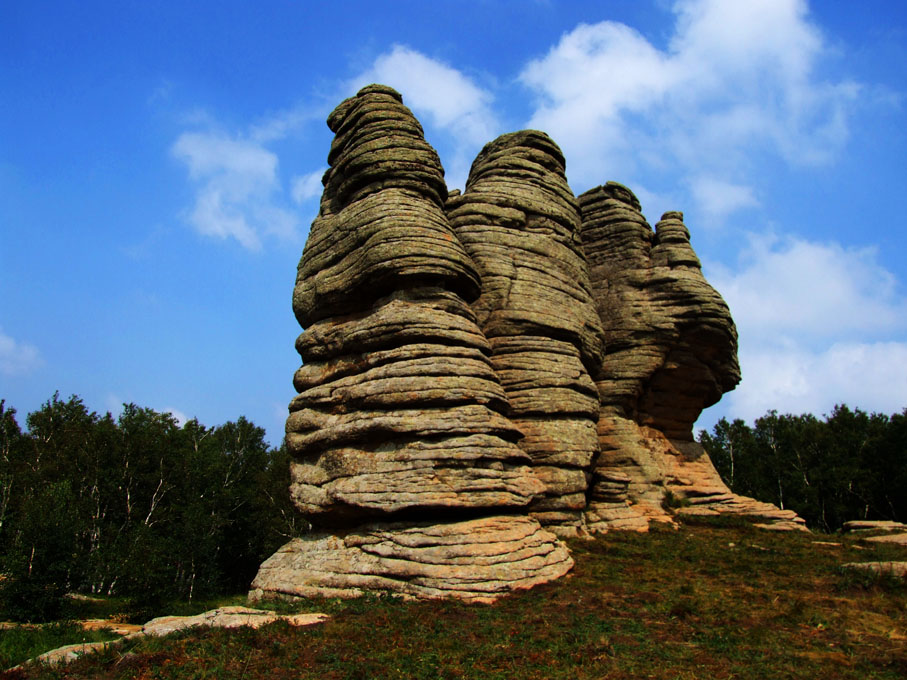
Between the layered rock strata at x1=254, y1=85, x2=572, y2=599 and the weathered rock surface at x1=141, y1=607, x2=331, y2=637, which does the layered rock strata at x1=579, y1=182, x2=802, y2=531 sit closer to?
the layered rock strata at x1=254, y1=85, x2=572, y2=599

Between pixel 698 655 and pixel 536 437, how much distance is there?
1259 cm

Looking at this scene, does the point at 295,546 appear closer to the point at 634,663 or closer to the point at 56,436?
the point at 634,663

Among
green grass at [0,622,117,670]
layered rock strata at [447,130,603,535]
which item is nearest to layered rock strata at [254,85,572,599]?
layered rock strata at [447,130,603,535]

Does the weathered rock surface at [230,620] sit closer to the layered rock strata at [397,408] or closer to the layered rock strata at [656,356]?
the layered rock strata at [397,408]

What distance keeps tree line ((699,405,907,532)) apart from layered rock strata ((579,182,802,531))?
2616 centimetres

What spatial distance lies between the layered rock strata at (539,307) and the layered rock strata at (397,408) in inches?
134

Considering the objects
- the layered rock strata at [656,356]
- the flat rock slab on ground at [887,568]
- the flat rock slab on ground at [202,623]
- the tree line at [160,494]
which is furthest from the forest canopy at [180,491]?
the flat rock slab on ground at [887,568]

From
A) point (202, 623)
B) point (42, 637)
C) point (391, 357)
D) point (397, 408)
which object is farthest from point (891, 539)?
point (42, 637)

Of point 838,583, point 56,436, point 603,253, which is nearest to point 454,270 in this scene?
point 838,583

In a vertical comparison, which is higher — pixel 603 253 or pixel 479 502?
pixel 603 253

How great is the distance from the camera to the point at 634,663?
1005 cm

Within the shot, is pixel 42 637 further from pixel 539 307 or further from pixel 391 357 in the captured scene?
pixel 539 307

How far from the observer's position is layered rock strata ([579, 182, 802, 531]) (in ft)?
102

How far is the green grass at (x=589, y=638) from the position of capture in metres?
9.77
